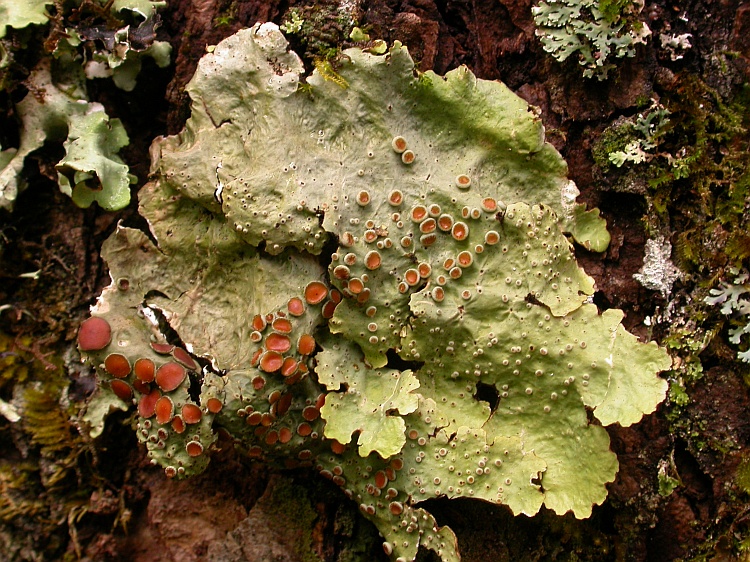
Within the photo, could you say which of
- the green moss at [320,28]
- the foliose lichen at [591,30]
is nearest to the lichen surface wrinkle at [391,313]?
the green moss at [320,28]

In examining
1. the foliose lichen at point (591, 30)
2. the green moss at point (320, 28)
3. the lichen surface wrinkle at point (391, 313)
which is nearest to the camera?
the lichen surface wrinkle at point (391, 313)

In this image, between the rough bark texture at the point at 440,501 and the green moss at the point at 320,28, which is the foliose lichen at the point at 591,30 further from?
the green moss at the point at 320,28

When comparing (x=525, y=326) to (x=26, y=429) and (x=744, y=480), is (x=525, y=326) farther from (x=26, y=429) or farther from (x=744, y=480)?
(x=26, y=429)

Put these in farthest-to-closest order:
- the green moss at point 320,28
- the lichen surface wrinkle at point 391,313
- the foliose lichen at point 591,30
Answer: the green moss at point 320,28
the foliose lichen at point 591,30
the lichen surface wrinkle at point 391,313

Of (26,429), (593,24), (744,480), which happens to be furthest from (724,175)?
(26,429)

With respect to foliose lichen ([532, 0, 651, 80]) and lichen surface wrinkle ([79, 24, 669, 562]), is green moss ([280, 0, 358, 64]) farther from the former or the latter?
foliose lichen ([532, 0, 651, 80])

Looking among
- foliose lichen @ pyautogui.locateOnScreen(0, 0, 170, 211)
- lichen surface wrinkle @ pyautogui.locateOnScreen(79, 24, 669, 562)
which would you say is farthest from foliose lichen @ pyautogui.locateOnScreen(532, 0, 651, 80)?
foliose lichen @ pyautogui.locateOnScreen(0, 0, 170, 211)
